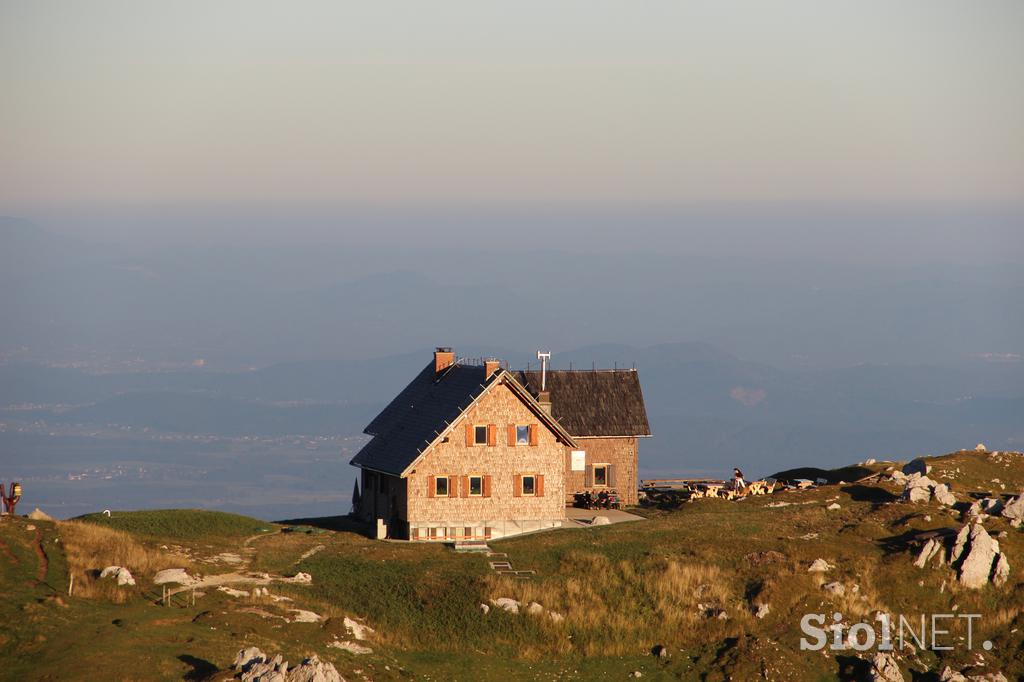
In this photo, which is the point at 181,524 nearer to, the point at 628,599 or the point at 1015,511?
the point at 628,599

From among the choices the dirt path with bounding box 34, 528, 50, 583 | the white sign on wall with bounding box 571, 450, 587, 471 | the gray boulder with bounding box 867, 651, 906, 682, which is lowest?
the gray boulder with bounding box 867, 651, 906, 682

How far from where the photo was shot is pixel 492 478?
79.3m

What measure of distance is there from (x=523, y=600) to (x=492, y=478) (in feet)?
66.1

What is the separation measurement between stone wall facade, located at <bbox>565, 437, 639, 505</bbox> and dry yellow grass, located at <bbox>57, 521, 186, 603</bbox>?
101ft

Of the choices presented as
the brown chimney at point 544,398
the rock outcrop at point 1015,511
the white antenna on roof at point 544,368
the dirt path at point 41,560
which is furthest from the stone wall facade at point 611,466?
the dirt path at point 41,560

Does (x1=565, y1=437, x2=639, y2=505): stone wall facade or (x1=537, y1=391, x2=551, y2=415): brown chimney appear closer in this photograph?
(x1=537, y1=391, x2=551, y2=415): brown chimney

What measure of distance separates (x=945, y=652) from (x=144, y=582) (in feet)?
103

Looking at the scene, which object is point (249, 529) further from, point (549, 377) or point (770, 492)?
point (770, 492)

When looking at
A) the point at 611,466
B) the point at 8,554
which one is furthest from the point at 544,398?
the point at 8,554

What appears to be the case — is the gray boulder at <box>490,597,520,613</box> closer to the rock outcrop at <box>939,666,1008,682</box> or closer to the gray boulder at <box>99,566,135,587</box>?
the gray boulder at <box>99,566,135,587</box>

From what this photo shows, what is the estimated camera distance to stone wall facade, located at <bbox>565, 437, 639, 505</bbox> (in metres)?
88.8

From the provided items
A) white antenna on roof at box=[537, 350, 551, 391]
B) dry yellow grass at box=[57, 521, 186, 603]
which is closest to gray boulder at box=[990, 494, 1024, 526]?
white antenna on roof at box=[537, 350, 551, 391]

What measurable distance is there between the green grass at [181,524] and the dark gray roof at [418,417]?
7.42 metres

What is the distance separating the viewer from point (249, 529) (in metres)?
77.2
